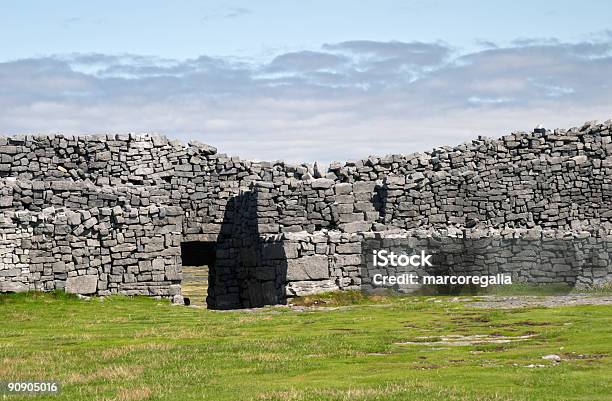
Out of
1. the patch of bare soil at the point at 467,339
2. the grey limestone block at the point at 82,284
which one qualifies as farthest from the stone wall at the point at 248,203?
the patch of bare soil at the point at 467,339

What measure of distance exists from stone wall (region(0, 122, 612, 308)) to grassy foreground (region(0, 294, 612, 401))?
3.10m

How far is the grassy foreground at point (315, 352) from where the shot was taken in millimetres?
17578

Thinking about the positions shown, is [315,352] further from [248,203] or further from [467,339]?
[248,203]

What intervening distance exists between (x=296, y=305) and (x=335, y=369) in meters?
13.9

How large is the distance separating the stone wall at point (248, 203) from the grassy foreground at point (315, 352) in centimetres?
310

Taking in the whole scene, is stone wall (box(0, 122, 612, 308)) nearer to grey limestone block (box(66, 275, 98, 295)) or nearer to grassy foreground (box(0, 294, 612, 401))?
grey limestone block (box(66, 275, 98, 295))

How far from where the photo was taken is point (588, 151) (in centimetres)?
4494

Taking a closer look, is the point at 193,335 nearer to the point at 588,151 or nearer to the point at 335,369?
the point at 335,369

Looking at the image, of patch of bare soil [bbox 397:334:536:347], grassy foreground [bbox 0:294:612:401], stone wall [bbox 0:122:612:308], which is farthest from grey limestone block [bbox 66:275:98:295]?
patch of bare soil [bbox 397:334:536:347]

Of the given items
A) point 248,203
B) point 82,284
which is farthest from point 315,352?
point 248,203

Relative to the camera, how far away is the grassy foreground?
1758cm

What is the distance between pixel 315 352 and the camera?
2227 cm

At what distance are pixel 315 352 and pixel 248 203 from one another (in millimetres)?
19013

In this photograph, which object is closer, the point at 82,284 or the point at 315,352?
the point at 315,352
